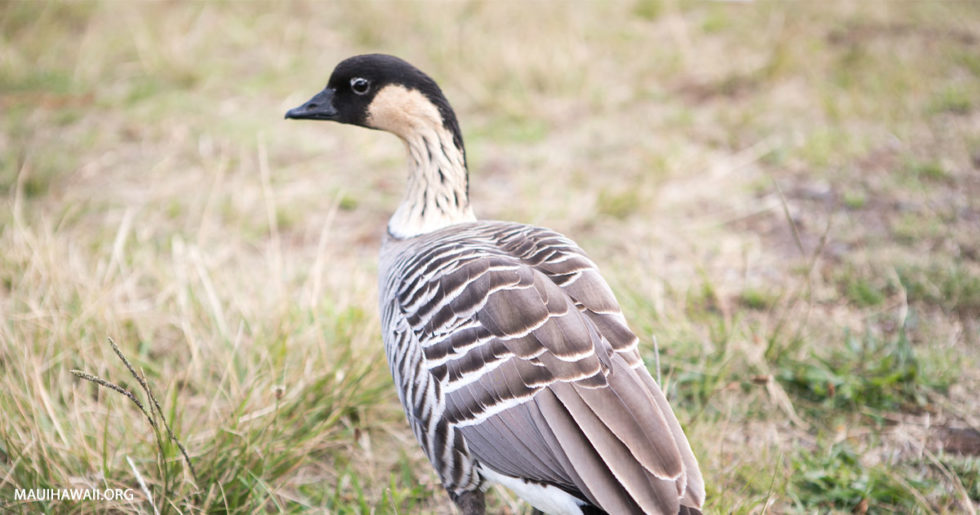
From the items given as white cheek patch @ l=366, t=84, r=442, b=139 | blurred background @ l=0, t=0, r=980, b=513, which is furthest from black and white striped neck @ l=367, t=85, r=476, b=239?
blurred background @ l=0, t=0, r=980, b=513

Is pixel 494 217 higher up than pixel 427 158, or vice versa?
pixel 427 158

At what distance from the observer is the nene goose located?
7.00 feet

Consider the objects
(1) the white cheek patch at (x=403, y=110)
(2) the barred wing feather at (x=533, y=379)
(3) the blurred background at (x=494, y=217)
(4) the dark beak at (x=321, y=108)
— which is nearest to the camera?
(2) the barred wing feather at (x=533, y=379)

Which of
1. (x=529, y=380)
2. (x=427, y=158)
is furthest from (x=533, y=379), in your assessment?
(x=427, y=158)

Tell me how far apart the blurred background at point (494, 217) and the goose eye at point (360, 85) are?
0.66 metres

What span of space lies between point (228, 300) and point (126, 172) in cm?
268

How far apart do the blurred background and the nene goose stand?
0.35 metres

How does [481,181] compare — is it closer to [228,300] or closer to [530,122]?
[530,122]

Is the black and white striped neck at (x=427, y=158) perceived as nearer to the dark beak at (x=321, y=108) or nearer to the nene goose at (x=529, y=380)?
the dark beak at (x=321, y=108)

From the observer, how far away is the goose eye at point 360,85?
3391 millimetres

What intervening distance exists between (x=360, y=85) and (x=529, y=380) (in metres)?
1.81

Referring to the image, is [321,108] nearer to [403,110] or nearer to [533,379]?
[403,110]

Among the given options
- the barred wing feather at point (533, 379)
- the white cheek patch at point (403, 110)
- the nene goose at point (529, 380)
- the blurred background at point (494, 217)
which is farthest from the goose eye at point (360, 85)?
the barred wing feather at point (533, 379)

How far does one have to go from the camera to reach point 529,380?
229cm
